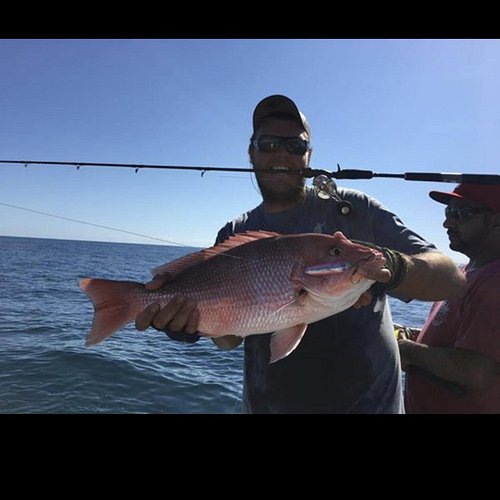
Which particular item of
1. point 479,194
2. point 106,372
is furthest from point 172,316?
point 106,372

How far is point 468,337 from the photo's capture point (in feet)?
9.69

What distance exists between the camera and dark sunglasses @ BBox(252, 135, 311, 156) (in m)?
3.12

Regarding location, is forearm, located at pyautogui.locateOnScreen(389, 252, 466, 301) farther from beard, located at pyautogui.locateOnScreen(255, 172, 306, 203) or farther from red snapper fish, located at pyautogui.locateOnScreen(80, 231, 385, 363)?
beard, located at pyautogui.locateOnScreen(255, 172, 306, 203)

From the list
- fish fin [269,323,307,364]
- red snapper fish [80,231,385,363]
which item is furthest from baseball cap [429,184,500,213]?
fish fin [269,323,307,364]

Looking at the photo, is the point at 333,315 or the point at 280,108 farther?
the point at 280,108

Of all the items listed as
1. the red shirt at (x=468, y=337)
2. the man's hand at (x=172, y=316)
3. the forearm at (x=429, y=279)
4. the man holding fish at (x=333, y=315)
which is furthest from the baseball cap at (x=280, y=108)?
the red shirt at (x=468, y=337)

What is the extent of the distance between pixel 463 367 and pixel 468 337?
9.2 inches

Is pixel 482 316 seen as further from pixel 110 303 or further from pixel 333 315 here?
pixel 110 303

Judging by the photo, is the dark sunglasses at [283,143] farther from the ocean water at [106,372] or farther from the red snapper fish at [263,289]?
the ocean water at [106,372]

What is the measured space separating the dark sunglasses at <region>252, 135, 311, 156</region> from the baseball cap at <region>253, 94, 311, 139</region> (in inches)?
5.6
